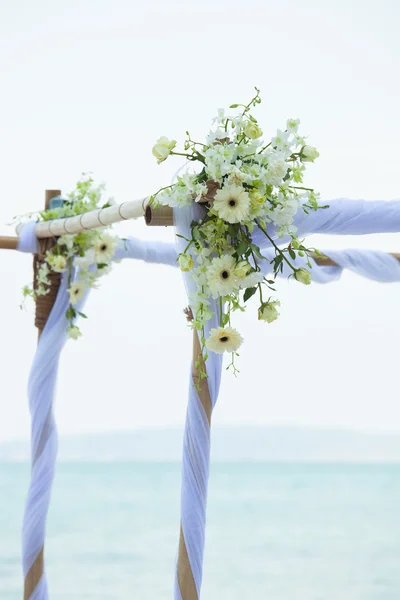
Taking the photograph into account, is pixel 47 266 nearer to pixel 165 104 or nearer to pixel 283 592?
pixel 283 592

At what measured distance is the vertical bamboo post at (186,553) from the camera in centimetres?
244

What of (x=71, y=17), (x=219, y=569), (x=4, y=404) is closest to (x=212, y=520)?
(x=219, y=569)

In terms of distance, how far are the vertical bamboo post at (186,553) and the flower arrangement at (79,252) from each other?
106 centimetres

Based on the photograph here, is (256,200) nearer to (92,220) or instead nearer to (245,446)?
(92,220)

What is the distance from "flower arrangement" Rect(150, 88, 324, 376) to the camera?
7.27 ft

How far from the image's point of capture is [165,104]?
971 centimetres

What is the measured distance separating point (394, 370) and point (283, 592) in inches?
265

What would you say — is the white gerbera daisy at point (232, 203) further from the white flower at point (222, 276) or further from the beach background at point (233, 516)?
the beach background at point (233, 516)

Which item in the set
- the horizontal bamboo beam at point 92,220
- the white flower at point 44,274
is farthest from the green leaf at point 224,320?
the white flower at point 44,274

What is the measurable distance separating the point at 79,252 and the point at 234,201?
1.37 meters

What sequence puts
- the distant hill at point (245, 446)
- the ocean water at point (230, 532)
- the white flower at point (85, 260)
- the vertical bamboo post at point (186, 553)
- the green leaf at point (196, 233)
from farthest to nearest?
the distant hill at point (245, 446), the ocean water at point (230, 532), the white flower at point (85, 260), the vertical bamboo post at point (186, 553), the green leaf at point (196, 233)

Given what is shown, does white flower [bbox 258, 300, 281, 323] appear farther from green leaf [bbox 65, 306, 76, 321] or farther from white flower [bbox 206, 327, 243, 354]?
green leaf [bbox 65, 306, 76, 321]

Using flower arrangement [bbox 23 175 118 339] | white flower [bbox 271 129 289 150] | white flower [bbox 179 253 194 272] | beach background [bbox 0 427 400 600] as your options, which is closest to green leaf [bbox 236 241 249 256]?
white flower [bbox 179 253 194 272]

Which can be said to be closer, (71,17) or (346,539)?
(346,539)
